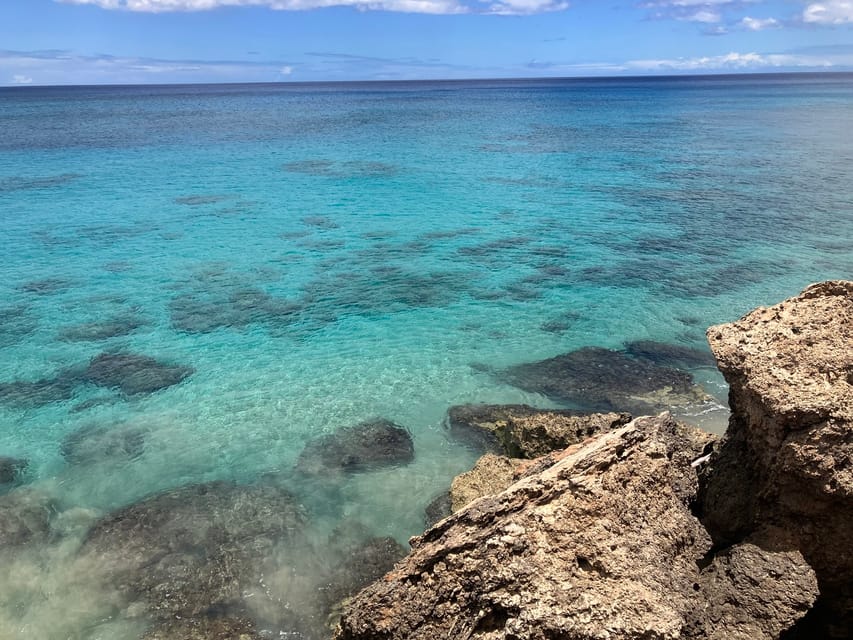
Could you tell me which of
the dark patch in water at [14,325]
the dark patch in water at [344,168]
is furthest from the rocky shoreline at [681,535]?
the dark patch in water at [344,168]

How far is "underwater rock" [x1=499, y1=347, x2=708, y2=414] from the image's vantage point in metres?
13.3

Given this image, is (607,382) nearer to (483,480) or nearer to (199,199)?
(483,480)

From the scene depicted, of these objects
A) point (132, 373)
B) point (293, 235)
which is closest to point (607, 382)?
point (132, 373)

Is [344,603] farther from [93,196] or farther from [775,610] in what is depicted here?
[93,196]

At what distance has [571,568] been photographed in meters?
4.55

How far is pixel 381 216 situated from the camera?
97.6ft

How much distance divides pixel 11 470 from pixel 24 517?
1.73 m

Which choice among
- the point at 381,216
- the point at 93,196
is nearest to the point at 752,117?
the point at 381,216

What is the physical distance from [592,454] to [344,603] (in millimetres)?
4909

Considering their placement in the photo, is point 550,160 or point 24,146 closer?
point 550,160

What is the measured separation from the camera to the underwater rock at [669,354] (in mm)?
14938

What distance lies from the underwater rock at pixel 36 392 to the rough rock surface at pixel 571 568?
38.4 ft

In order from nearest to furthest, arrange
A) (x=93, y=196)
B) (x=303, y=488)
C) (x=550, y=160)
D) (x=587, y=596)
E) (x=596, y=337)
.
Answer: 1. (x=587, y=596)
2. (x=303, y=488)
3. (x=596, y=337)
4. (x=93, y=196)
5. (x=550, y=160)

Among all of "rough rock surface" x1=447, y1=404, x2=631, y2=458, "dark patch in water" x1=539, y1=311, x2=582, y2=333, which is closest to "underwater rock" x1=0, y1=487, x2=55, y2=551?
"rough rock surface" x1=447, y1=404, x2=631, y2=458
